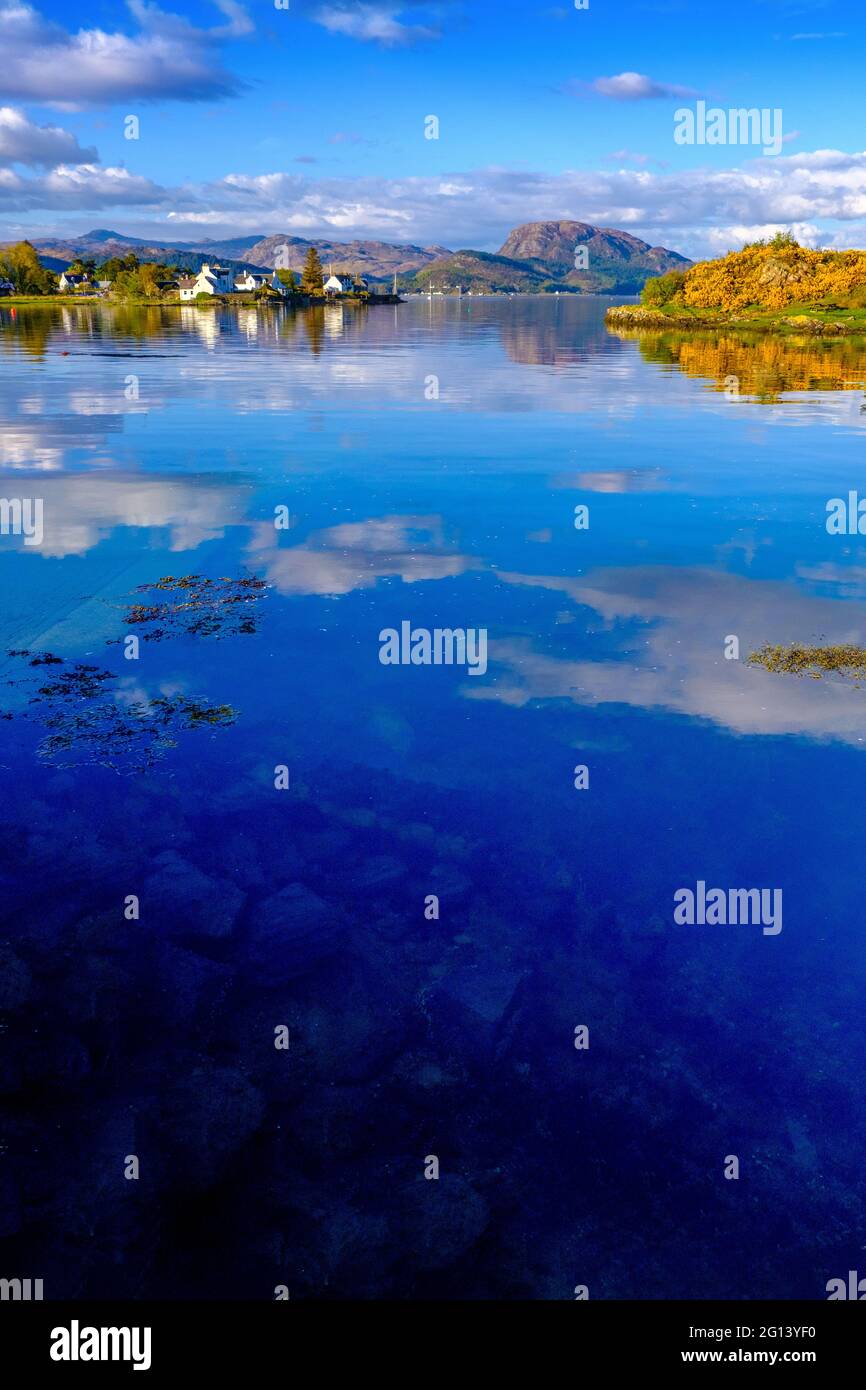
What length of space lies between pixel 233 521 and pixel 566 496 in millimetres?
11903

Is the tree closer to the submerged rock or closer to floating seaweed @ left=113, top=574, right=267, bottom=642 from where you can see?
floating seaweed @ left=113, top=574, right=267, bottom=642

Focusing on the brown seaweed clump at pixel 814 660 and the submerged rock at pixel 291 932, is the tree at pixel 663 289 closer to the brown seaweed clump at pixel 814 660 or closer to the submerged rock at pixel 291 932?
the brown seaweed clump at pixel 814 660

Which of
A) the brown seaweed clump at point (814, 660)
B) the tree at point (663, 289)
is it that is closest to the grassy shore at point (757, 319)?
the tree at point (663, 289)

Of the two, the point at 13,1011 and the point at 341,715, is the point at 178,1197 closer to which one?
the point at 13,1011

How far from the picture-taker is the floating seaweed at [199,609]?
20016 millimetres

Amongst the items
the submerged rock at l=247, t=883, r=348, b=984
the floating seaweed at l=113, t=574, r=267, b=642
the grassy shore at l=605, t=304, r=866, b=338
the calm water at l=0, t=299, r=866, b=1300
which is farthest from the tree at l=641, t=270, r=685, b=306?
the submerged rock at l=247, t=883, r=348, b=984

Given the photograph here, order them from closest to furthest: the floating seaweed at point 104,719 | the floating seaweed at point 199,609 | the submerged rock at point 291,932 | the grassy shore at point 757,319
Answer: the submerged rock at point 291,932
the floating seaweed at point 104,719
the floating seaweed at point 199,609
the grassy shore at point 757,319

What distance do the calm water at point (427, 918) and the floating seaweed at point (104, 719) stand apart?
0.26ft

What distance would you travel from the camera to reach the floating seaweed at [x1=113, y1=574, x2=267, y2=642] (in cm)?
2002

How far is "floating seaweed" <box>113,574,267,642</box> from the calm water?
18cm

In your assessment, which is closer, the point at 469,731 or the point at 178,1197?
the point at 178,1197

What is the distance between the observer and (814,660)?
18.0m
